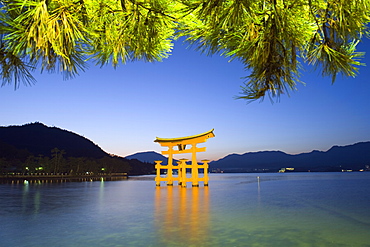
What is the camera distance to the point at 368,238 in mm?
6188

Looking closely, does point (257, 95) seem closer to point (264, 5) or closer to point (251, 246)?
point (264, 5)

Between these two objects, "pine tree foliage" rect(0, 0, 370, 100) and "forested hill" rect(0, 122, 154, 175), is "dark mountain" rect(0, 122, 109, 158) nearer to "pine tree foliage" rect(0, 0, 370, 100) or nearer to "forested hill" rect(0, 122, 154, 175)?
"forested hill" rect(0, 122, 154, 175)

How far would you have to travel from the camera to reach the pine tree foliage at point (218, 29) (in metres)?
1.88

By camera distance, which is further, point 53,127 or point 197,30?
point 53,127

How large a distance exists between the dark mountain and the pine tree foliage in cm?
11373

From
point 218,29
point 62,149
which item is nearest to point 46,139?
point 62,149

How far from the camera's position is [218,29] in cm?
221

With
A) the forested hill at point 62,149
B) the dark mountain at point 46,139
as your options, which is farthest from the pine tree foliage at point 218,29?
the dark mountain at point 46,139

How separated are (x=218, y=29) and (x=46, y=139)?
13824cm

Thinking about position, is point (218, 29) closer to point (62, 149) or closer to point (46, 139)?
point (62, 149)

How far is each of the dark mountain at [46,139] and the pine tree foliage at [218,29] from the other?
373 feet

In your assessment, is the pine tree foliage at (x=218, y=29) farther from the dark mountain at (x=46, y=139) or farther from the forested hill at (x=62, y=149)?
the dark mountain at (x=46, y=139)

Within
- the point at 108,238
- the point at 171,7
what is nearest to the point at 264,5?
the point at 171,7

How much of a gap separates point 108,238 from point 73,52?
4.80m
